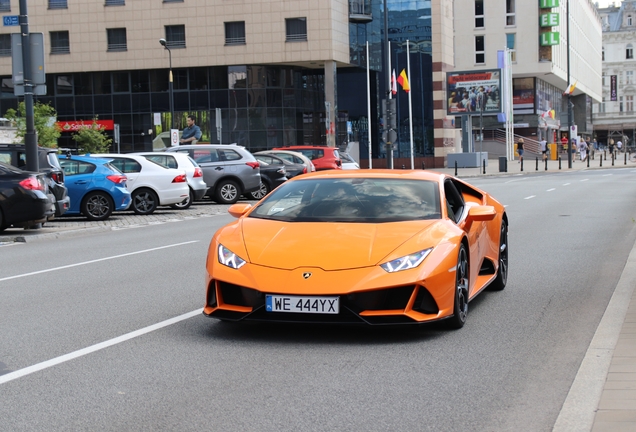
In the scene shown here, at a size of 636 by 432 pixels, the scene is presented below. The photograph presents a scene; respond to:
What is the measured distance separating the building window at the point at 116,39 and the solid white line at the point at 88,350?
5676 cm

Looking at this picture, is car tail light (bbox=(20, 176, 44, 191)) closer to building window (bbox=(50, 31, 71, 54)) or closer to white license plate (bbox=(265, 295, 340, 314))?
white license plate (bbox=(265, 295, 340, 314))

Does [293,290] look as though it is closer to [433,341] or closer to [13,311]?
[433,341]

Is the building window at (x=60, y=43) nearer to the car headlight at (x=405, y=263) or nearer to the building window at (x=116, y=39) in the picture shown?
the building window at (x=116, y=39)

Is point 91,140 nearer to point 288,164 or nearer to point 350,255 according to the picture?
point 288,164

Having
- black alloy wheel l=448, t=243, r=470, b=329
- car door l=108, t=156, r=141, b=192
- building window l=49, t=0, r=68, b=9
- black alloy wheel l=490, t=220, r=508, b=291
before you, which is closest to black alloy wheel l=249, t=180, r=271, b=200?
car door l=108, t=156, r=141, b=192

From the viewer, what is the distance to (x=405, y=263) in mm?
7031

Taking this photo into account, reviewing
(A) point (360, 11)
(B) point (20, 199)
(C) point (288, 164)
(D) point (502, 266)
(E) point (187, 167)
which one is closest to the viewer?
(D) point (502, 266)

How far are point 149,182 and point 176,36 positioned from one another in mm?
40297

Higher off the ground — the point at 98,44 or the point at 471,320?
the point at 98,44

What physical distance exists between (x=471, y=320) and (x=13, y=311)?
4145 mm

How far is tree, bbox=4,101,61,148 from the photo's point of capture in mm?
55844

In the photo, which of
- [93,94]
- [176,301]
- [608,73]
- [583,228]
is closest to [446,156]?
[93,94]

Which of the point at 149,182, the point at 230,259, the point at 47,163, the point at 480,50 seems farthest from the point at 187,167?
the point at 480,50

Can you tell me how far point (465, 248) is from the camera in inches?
315
